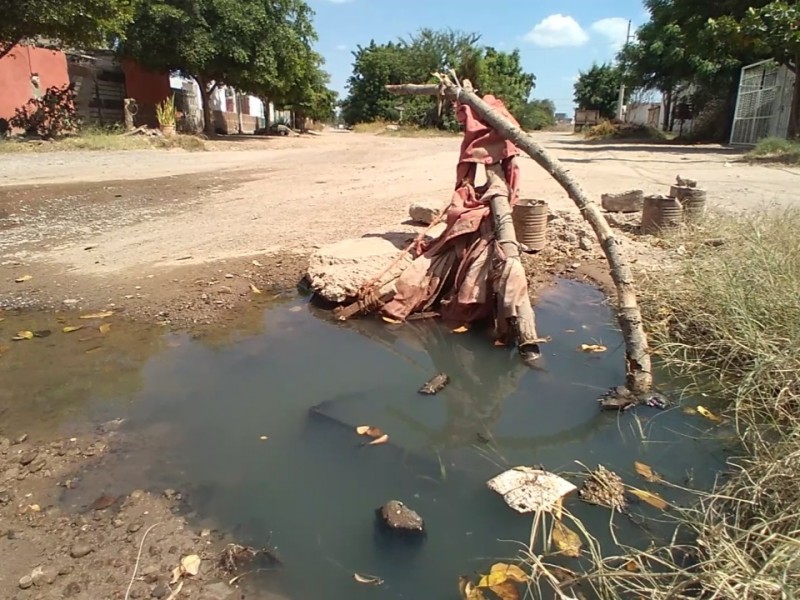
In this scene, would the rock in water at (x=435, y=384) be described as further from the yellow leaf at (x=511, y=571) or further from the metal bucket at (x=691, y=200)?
the metal bucket at (x=691, y=200)

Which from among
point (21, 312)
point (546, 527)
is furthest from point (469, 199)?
point (21, 312)

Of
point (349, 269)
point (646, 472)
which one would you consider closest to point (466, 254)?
point (349, 269)

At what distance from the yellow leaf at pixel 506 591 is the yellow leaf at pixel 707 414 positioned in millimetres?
1605

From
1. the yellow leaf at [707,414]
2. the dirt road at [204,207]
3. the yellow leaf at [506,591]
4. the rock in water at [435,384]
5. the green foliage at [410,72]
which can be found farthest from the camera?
the green foliage at [410,72]

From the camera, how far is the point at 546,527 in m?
2.19

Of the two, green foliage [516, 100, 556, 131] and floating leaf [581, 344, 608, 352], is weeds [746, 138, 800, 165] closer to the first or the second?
floating leaf [581, 344, 608, 352]

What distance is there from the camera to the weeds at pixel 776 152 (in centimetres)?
1246

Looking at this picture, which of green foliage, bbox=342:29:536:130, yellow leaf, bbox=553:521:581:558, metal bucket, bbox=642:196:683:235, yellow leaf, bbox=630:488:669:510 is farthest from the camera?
green foliage, bbox=342:29:536:130

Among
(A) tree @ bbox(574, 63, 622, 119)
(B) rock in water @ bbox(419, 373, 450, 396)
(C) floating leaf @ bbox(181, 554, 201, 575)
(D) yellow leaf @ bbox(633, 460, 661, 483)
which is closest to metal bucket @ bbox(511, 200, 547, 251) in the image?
(B) rock in water @ bbox(419, 373, 450, 396)

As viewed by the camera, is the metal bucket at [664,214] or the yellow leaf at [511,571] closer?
the yellow leaf at [511,571]

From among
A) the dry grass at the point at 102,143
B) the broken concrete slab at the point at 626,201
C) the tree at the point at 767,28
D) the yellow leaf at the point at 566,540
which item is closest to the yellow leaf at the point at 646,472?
the yellow leaf at the point at 566,540

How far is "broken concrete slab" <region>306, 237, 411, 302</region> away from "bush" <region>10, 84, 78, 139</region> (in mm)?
15016

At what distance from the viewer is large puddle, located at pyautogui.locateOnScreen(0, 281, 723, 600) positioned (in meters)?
2.13

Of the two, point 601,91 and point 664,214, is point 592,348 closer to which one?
point 664,214
